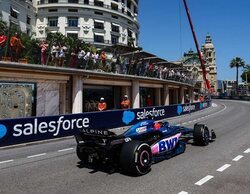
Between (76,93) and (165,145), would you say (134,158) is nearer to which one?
(165,145)

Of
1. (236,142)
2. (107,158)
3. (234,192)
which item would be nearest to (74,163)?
(107,158)

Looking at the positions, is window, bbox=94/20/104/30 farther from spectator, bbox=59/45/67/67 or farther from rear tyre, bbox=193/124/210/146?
rear tyre, bbox=193/124/210/146

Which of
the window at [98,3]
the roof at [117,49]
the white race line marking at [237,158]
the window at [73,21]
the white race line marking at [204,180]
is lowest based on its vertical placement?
the white race line marking at [237,158]

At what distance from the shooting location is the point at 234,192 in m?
5.32

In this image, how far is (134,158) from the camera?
6.18 metres

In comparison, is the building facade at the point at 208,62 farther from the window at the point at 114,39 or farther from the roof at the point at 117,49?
the roof at the point at 117,49

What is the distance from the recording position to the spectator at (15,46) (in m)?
13.7

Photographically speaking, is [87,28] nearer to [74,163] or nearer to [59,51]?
[59,51]

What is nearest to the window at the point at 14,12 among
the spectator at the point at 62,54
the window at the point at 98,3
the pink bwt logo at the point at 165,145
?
the window at the point at 98,3

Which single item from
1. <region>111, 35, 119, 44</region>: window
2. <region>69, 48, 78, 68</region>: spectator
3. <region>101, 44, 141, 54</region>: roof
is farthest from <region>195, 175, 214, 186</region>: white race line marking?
<region>111, 35, 119, 44</region>: window

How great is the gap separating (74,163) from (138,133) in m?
2.09

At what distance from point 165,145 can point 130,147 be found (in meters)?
1.73

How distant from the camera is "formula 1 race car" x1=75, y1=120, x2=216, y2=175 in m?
6.31

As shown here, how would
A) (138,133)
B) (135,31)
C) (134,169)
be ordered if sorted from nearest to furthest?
(134,169) < (138,133) < (135,31)
